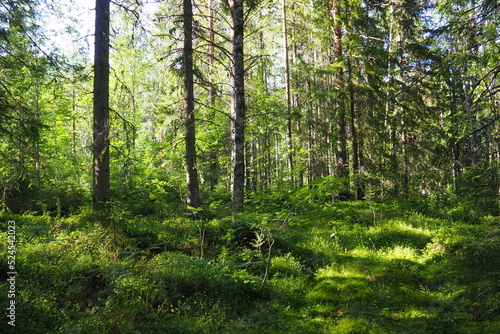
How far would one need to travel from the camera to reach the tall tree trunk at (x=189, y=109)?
1034 cm

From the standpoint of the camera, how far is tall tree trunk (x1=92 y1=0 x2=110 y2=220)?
8141mm

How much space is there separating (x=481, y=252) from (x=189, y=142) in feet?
29.7

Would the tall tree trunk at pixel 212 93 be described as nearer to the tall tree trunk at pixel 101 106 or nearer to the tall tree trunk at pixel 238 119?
the tall tree trunk at pixel 238 119

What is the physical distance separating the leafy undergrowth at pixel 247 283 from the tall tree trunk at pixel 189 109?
2015 millimetres

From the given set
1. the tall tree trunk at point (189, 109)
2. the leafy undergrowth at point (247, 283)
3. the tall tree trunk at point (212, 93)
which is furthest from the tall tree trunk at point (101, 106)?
the tall tree trunk at point (212, 93)

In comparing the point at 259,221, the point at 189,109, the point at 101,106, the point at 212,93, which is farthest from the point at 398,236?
the point at 212,93

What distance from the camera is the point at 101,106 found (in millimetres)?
8227

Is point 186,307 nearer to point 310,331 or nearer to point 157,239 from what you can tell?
point 310,331

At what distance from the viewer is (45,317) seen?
412cm

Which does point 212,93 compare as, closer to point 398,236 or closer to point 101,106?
point 101,106

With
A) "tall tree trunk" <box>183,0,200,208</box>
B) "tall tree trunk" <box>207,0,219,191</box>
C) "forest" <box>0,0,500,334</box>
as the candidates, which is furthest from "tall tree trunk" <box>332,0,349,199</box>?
"tall tree trunk" <box>183,0,200,208</box>

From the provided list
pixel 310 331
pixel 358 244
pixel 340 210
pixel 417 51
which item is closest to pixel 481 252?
pixel 358 244

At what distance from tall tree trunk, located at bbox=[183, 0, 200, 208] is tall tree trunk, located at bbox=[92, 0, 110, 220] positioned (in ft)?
9.29

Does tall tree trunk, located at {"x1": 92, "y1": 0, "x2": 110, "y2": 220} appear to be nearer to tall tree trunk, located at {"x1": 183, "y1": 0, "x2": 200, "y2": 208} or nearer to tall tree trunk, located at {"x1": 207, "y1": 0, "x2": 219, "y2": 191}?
tall tree trunk, located at {"x1": 183, "y1": 0, "x2": 200, "y2": 208}
